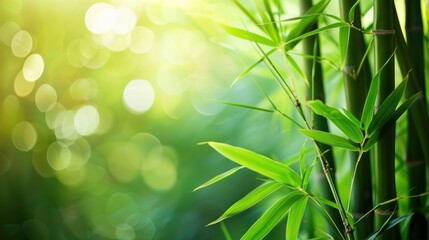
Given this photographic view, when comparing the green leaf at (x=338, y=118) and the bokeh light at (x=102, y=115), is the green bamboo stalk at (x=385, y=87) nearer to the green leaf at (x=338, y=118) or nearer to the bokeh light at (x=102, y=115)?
the green leaf at (x=338, y=118)

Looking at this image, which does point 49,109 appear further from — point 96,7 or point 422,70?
point 422,70

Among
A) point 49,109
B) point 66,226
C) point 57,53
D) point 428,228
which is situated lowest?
point 66,226

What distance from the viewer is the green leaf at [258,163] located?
0.44 m

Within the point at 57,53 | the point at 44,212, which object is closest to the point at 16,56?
the point at 57,53

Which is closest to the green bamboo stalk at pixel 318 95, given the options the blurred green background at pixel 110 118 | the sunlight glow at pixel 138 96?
the blurred green background at pixel 110 118

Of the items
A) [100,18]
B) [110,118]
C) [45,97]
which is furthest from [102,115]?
[100,18]

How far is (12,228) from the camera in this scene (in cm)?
132

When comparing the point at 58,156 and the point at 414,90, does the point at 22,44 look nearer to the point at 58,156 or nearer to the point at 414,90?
the point at 58,156

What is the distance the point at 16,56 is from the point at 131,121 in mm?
323

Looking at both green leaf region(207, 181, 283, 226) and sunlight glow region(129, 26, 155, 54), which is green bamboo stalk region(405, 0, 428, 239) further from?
sunlight glow region(129, 26, 155, 54)

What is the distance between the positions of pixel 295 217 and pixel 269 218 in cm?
3

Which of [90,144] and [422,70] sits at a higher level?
[422,70]

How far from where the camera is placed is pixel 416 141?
0.56 metres

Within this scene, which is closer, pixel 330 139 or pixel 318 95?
pixel 330 139
